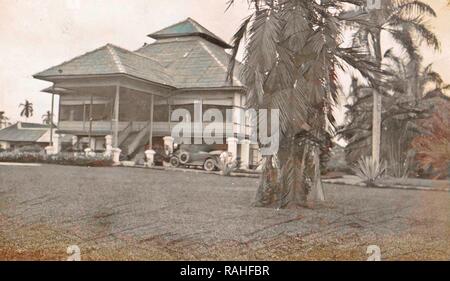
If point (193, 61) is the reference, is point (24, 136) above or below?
below

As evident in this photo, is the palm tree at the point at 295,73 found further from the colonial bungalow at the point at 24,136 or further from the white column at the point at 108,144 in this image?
the colonial bungalow at the point at 24,136

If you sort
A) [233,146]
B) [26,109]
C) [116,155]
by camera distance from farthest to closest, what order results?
1. [26,109]
2. [116,155]
3. [233,146]

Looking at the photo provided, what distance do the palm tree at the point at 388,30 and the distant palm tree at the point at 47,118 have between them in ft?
9.71

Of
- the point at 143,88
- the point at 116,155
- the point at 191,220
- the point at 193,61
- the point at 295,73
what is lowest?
the point at 191,220

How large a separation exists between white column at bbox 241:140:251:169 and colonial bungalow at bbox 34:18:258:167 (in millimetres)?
10

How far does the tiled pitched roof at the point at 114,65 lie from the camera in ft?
14.5

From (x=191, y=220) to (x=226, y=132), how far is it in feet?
2.89

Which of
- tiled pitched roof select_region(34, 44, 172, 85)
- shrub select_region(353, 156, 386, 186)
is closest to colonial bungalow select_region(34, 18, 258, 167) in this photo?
tiled pitched roof select_region(34, 44, 172, 85)

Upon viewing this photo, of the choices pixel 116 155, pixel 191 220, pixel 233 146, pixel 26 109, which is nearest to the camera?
pixel 191 220

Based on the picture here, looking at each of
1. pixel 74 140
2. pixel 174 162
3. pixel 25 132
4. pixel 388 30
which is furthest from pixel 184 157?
pixel 388 30

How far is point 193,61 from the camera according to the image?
4461mm

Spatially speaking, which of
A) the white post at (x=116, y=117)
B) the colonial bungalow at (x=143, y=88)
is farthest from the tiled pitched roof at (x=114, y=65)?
the white post at (x=116, y=117)

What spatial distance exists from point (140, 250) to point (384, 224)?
85.9 inches

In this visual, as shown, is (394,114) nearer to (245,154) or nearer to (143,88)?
(245,154)
